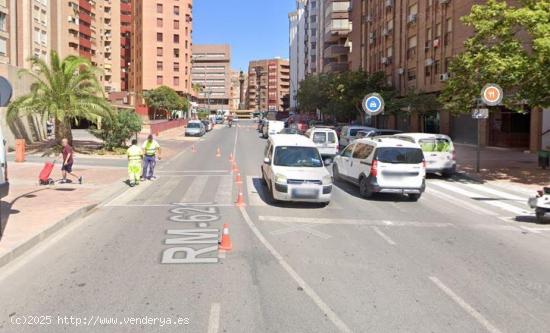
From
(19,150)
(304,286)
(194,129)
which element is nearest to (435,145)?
(304,286)

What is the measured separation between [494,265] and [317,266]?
2674 mm

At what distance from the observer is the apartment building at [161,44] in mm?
106312

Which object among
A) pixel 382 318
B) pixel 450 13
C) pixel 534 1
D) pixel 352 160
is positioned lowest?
pixel 382 318

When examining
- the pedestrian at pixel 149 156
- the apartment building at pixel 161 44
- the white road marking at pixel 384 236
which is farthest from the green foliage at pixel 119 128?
the apartment building at pixel 161 44

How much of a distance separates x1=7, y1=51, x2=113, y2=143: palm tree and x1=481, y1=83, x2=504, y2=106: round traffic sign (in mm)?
18439

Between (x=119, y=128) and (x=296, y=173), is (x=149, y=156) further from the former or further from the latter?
(x=119, y=128)

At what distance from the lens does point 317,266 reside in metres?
7.84

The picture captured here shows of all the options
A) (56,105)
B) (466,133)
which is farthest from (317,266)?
(466,133)

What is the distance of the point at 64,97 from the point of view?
27391mm

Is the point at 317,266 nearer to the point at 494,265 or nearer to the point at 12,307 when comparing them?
the point at 494,265

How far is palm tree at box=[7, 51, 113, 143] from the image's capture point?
26716 millimetres

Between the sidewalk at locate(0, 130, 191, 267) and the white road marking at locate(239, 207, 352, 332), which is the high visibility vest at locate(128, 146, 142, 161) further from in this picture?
the white road marking at locate(239, 207, 352, 332)

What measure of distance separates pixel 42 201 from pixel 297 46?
482 ft

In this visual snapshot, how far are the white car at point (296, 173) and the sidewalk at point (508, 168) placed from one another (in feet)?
27.5
